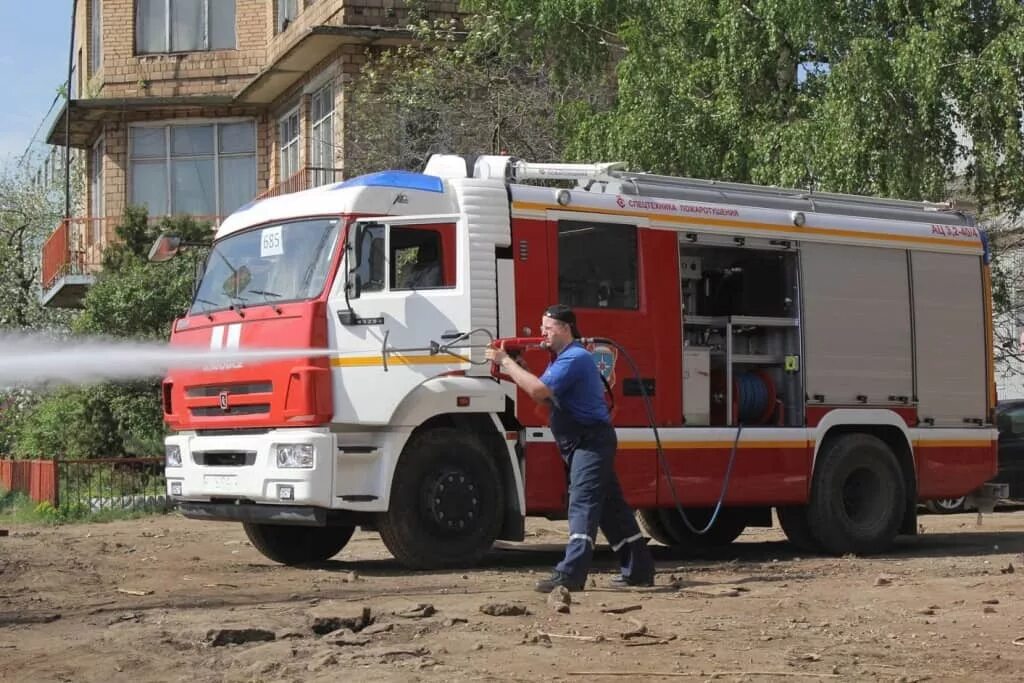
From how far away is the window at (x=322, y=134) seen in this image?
90.3ft

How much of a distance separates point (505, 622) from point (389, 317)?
324 centimetres

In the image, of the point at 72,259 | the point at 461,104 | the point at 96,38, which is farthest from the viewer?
the point at 96,38

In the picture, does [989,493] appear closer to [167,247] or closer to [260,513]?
[260,513]

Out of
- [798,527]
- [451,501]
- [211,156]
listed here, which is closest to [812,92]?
[798,527]

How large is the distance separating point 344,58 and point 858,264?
15098 mm

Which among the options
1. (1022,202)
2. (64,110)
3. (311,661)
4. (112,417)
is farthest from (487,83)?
(311,661)

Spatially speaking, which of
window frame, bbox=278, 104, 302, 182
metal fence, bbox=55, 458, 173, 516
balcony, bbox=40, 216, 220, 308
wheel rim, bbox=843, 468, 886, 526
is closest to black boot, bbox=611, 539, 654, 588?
wheel rim, bbox=843, 468, 886, 526

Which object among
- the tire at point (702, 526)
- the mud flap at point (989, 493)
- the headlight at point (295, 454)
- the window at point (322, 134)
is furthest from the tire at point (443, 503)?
the window at point (322, 134)

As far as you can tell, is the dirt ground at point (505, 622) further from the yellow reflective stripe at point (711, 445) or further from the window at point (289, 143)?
the window at point (289, 143)

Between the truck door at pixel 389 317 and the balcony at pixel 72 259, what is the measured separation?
62.4ft

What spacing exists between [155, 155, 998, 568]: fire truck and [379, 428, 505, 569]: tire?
0.02 metres

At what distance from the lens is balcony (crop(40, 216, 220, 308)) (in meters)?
30.3

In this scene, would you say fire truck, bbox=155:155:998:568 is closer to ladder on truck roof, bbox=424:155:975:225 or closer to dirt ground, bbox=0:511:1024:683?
ladder on truck roof, bbox=424:155:975:225

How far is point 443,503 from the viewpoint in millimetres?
11203
